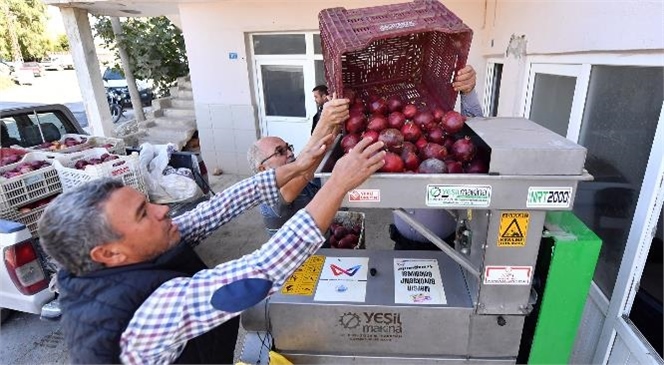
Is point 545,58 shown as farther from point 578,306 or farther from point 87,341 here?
point 87,341

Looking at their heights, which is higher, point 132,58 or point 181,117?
point 132,58

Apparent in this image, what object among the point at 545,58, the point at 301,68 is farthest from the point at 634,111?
the point at 301,68

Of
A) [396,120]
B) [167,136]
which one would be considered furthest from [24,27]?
[396,120]

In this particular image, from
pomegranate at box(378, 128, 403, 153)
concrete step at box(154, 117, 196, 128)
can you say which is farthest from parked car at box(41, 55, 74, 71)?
pomegranate at box(378, 128, 403, 153)

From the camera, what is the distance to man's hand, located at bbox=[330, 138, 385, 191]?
1094 millimetres

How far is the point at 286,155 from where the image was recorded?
2533mm

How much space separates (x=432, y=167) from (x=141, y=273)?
94cm

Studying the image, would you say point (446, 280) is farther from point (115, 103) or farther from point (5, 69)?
point (5, 69)

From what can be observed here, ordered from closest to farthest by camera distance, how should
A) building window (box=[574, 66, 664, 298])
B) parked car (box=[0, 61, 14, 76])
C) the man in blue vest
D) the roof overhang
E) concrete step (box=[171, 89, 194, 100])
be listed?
the man in blue vest → building window (box=[574, 66, 664, 298]) → the roof overhang → concrete step (box=[171, 89, 194, 100]) → parked car (box=[0, 61, 14, 76])

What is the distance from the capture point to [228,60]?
21.0 feet

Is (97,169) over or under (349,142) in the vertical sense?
under

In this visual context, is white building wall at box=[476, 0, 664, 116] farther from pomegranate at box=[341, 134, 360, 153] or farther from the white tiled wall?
the white tiled wall

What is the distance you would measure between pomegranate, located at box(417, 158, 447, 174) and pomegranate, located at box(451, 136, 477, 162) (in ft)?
0.36

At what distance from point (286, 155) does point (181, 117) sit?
718cm
